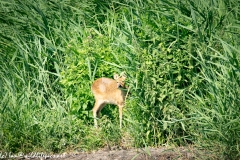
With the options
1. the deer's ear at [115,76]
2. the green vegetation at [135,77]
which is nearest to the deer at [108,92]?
the deer's ear at [115,76]

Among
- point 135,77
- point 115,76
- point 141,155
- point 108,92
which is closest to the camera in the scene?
point 141,155

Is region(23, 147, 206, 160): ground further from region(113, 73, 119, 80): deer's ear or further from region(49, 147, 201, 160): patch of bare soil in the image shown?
region(113, 73, 119, 80): deer's ear

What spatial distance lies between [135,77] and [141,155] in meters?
1.20

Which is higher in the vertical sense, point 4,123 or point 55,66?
point 55,66

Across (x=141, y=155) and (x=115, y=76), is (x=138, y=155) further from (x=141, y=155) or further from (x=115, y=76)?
(x=115, y=76)

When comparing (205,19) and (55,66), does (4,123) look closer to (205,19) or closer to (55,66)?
(55,66)

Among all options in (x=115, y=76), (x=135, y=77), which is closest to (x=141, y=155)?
(x=135, y=77)

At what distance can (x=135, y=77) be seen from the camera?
7684 mm

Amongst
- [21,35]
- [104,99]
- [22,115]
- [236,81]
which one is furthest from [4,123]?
[236,81]

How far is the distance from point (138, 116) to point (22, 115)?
69.3 inches

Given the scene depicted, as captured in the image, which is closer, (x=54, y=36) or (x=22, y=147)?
(x=22, y=147)

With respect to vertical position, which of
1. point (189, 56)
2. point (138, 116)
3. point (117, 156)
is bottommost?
point (117, 156)

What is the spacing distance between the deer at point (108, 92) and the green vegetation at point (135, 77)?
0.50 feet

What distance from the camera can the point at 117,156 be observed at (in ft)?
23.2
